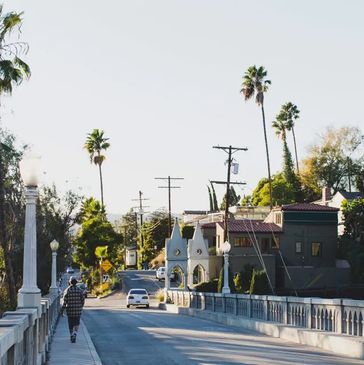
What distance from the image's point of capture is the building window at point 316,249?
82.6m

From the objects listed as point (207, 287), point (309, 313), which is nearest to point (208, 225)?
point (207, 287)

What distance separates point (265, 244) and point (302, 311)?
58.2m

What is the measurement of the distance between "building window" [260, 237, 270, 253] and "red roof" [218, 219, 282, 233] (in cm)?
84

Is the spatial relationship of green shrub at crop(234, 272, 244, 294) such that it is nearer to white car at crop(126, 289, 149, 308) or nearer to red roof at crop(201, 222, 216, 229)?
white car at crop(126, 289, 149, 308)

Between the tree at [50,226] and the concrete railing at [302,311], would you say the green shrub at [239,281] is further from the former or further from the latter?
the concrete railing at [302,311]

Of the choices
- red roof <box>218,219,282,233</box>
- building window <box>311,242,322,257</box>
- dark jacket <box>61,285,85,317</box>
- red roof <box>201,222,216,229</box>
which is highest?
red roof <box>201,222,216,229</box>

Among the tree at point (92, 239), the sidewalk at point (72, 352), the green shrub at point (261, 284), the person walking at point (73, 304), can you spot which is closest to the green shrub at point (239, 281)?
the green shrub at point (261, 284)

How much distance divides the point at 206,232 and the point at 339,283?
16.4 metres

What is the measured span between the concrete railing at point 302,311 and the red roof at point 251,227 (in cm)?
3992

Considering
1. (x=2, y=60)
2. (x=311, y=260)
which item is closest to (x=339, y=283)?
(x=311, y=260)

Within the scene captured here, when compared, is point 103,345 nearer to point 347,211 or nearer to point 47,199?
point 47,199

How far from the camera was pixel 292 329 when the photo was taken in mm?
23422

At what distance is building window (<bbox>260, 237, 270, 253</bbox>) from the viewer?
81875 millimetres

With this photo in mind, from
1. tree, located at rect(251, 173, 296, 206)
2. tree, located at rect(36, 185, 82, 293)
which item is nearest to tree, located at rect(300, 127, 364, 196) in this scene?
tree, located at rect(251, 173, 296, 206)
